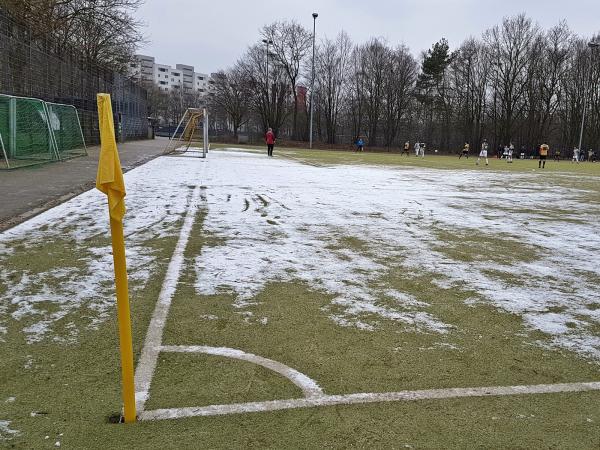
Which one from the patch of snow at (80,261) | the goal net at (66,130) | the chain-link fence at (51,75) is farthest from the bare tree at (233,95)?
the patch of snow at (80,261)

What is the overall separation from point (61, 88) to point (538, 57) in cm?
6617

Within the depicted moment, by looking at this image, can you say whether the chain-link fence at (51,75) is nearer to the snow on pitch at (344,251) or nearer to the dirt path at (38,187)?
the dirt path at (38,187)

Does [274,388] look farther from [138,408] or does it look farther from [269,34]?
[269,34]

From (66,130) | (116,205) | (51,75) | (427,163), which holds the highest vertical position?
(51,75)

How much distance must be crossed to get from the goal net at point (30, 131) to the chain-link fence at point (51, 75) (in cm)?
116

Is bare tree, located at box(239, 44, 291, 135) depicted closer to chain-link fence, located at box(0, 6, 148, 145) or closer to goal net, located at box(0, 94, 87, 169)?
chain-link fence, located at box(0, 6, 148, 145)

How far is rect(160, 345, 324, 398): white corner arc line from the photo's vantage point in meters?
3.25

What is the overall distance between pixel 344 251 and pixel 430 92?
78.5 meters

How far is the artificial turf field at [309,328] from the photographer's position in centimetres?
283

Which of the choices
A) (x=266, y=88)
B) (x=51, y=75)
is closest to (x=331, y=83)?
(x=266, y=88)

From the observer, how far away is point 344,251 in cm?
697

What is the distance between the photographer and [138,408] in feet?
9.68

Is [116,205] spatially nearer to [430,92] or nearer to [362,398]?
[362,398]

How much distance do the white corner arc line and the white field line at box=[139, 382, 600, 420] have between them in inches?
4.7
